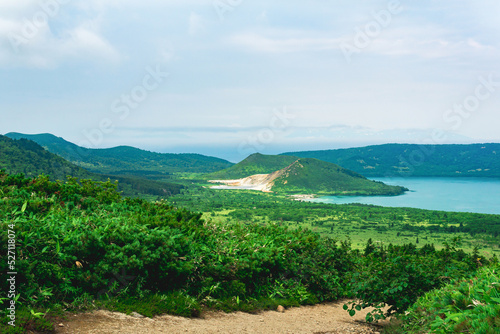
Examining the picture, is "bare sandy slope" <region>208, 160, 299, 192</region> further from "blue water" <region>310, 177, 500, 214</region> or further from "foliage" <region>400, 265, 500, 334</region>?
"foliage" <region>400, 265, 500, 334</region>

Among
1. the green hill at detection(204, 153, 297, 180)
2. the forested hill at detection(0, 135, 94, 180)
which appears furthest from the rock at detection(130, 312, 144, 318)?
the green hill at detection(204, 153, 297, 180)

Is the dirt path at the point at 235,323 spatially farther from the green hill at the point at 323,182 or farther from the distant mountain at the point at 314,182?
the green hill at the point at 323,182

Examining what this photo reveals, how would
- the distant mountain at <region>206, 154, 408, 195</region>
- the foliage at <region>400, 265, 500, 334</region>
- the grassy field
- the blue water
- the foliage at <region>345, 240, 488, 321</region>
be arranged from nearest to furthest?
the foliage at <region>400, 265, 500, 334</region> < the foliage at <region>345, 240, 488, 321</region> < the grassy field < the blue water < the distant mountain at <region>206, 154, 408, 195</region>

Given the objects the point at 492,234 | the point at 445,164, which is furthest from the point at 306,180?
the point at 445,164

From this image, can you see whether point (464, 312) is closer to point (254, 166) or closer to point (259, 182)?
point (259, 182)

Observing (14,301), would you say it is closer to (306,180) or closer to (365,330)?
(365,330)

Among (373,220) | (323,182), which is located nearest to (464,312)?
(373,220)
